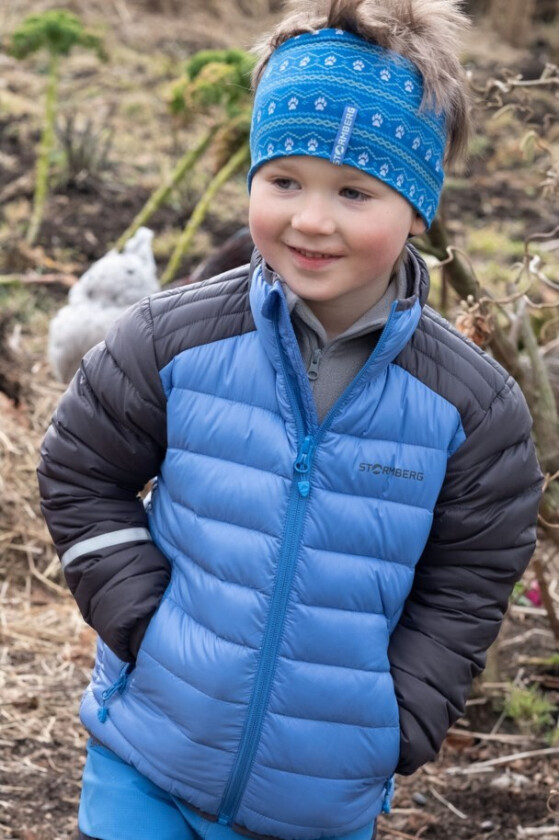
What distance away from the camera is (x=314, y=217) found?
6.54ft

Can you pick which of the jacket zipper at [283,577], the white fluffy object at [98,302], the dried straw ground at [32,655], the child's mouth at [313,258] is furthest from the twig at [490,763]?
the white fluffy object at [98,302]

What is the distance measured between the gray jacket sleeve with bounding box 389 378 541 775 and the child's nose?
0.46 meters

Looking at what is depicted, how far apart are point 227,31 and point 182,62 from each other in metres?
1.73

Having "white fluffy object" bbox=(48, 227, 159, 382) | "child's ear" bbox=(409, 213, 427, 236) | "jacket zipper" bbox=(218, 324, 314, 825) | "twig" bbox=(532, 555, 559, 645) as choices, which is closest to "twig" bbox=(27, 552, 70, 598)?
"white fluffy object" bbox=(48, 227, 159, 382)

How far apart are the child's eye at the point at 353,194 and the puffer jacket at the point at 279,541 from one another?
0.19 meters

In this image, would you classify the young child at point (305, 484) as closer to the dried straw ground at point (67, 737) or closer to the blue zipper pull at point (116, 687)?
the blue zipper pull at point (116, 687)

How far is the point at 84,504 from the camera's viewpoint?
2.22 meters

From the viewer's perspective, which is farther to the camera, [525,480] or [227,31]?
[227,31]

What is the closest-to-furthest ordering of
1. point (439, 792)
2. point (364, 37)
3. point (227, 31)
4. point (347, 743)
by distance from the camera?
point (364, 37)
point (347, 743)
point (439, 792)
point (227, 31)

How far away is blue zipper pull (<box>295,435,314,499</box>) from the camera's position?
6.74 feet

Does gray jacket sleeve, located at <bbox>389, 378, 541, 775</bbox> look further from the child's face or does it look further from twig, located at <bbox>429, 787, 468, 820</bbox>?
twig, located at <bbox>429, 787, 468, 820</bbox>

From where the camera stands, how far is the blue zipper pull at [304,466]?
205 cm

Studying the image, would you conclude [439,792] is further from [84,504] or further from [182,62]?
[182,62]

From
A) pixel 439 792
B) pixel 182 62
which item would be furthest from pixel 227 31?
pixel 439 792
